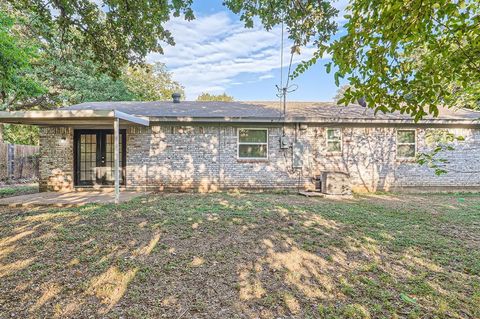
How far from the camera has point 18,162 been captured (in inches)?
514

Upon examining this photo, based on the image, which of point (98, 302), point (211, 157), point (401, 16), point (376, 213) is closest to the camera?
point (401, 16)

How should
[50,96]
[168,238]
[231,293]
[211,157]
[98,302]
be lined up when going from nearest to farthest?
1. [98,302]
2. [231,293]
3. [168,238]
4. [211,157]
5. [50,96]

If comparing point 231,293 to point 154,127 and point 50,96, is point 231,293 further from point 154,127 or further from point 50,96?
point 50,96

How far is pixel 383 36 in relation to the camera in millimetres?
1835

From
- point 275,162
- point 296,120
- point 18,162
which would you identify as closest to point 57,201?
point 275,162

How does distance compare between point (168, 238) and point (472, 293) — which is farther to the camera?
point (168, 238)

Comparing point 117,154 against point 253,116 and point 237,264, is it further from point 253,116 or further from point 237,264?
point 237,264

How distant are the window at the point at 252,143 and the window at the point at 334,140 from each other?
233 cm

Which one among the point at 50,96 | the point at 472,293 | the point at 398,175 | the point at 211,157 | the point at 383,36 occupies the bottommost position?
the point at 472,293

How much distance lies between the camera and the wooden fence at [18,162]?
12156 millimetres

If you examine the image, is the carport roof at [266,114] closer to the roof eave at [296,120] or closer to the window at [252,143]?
the roof eave at [296,120]

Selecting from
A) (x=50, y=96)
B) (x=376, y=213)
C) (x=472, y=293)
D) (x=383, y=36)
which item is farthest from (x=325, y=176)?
(x=50, y=96)

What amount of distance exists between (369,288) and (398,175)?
26.8 feet

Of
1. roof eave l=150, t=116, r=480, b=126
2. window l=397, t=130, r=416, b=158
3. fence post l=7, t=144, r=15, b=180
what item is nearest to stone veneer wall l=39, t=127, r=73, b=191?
roof eave l=150, t=116, r=480, b=126
